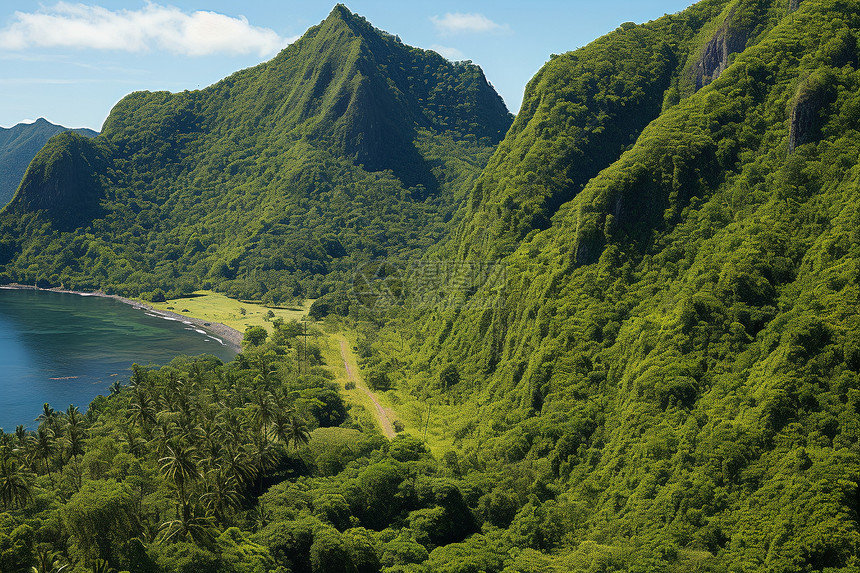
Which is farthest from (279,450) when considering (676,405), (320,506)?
(676,405)

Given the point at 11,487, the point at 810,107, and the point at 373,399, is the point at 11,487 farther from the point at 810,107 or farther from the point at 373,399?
the point at 810,107

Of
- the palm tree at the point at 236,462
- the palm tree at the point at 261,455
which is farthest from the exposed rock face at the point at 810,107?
the palm tree at the point at 236,462

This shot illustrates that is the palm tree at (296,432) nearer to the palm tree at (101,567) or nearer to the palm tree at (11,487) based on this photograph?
the palm tree at (11,487)

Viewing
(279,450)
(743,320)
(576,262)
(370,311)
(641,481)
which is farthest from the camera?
(370,311)

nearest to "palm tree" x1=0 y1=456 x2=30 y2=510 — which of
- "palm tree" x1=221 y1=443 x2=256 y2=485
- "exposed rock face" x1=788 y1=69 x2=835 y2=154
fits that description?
"palm tree" x1=221 y1=443 x2=256 y2=485

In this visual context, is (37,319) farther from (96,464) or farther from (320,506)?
(320,506)

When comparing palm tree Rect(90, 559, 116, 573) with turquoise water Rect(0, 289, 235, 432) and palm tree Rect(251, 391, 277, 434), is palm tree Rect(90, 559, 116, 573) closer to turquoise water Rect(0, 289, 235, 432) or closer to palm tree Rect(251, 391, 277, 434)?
palm tree Rect(251, 391, 277, 434)
